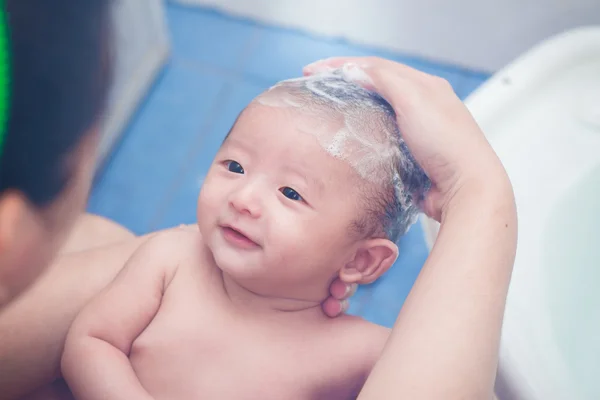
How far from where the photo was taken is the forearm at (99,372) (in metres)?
0.60

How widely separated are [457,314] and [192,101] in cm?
115

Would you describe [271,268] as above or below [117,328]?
above

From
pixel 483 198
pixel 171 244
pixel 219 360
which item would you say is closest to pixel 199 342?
pixel 219 360

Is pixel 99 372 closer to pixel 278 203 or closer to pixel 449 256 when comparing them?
pixel 278 203

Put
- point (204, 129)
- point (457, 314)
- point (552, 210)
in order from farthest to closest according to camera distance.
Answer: point (204, 129) → point (552, 210) → point (457, 314)

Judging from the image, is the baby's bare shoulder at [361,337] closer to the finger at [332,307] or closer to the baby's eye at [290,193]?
the finger at [332,307]

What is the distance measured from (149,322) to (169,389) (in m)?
0.09

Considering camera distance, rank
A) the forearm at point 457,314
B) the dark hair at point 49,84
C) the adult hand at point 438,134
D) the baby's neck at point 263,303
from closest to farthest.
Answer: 1. the dark hair at point 49,84
2. the forearm at point 457,314
3. the adult hand at point 438,134
4. the baby's neck at point 263,303

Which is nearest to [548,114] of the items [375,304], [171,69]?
[375,304]

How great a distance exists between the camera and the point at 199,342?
66 cm

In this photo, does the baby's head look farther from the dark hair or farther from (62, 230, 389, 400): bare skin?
the dark hair

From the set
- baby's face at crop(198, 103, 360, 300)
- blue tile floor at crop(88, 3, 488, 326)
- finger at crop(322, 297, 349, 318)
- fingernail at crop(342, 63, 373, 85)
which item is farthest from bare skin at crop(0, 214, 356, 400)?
blue tile floor at crop(88, 3, 488, 326)

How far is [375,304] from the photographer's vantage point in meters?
1.13

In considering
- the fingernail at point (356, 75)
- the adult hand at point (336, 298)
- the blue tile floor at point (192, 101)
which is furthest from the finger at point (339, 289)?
the blue tile floor at point (192, 101)
